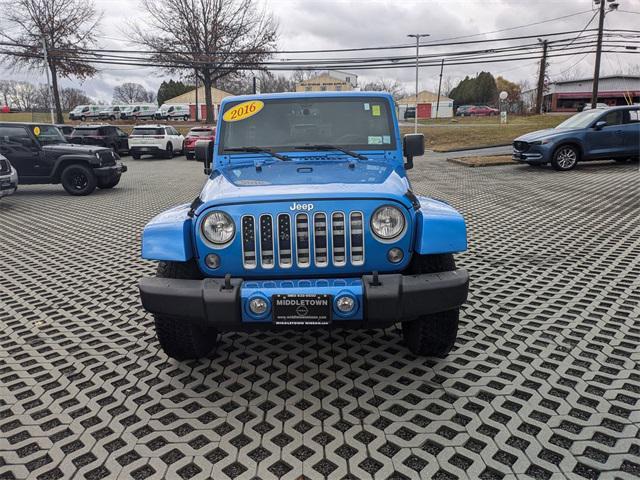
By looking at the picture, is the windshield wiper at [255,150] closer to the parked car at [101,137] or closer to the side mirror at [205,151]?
the side mirror at [205,151]

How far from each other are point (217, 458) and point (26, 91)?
330 ft

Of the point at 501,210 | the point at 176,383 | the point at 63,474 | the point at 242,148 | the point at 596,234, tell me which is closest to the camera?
the point at 63,474

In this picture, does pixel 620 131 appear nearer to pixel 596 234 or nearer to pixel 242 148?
pixel 596 234

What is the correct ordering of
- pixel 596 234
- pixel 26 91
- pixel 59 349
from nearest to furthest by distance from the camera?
pixel 59 349 → pixel 596 234 → pixel 26 91

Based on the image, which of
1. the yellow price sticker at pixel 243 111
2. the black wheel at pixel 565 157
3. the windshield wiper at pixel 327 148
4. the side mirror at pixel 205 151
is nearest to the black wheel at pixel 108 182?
the side mirror at pixel 205 151

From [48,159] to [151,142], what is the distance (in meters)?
10.8

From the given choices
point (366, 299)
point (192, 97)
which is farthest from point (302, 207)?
point (192, 97)

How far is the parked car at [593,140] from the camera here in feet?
43.0

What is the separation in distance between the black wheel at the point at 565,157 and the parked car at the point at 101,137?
1659cm

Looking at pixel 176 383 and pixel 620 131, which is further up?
pixel 620 131

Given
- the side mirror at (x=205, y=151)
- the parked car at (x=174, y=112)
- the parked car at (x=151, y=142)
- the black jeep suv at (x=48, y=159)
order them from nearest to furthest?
the side mirror at (x=205, y=151) → the black jeep suv at (x=48, y=159) → the parked car at (x=151, y=142) → the parked car at (x=174, y=112)

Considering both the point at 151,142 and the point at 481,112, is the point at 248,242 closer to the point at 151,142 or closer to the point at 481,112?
the point at 151,142

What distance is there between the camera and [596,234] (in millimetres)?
6574

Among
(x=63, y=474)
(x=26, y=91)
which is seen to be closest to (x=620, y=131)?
(x=63, y=474)
